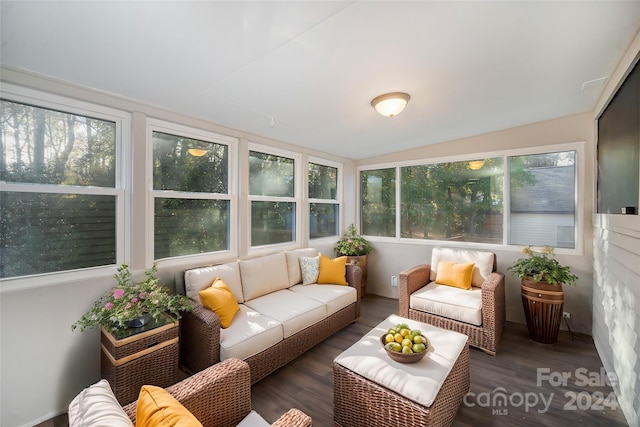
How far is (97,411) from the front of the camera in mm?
905

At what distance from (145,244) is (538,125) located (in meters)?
4.58

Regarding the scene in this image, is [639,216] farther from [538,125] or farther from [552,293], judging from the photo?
[538,125]

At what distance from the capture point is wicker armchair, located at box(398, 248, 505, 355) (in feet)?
8.48

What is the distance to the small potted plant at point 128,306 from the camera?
1.87 metres

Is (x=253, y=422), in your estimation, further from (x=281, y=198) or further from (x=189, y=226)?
(x=281, y=198)

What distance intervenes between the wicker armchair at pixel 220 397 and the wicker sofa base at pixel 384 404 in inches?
20.7

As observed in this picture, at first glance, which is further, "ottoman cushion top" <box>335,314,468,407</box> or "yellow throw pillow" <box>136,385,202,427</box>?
"ottoman cushion top" <box>335,314,468,407</box>

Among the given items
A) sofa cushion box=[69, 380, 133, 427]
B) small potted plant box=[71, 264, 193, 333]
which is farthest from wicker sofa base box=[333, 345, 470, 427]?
small potted plant box=[71, 264, 193, 333]

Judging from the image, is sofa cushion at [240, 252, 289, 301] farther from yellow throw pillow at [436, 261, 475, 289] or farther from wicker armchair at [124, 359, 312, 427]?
yellow throw pillow at [436, 261, 475, 289]

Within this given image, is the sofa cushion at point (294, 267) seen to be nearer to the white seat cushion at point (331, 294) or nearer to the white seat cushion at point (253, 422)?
the white seat cushion at point (331, 294)

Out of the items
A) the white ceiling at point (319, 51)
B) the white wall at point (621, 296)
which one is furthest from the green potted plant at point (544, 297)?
the white ceiling at point (319, 51)

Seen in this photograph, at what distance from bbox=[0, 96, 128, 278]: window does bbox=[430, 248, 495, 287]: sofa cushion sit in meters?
3.55

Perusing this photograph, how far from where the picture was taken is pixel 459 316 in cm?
273

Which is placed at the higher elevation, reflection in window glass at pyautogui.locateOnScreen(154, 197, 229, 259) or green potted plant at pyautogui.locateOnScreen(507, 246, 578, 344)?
reflection in window glass at pyautogui.locateOnScreen(154, 197, 229, 259)
